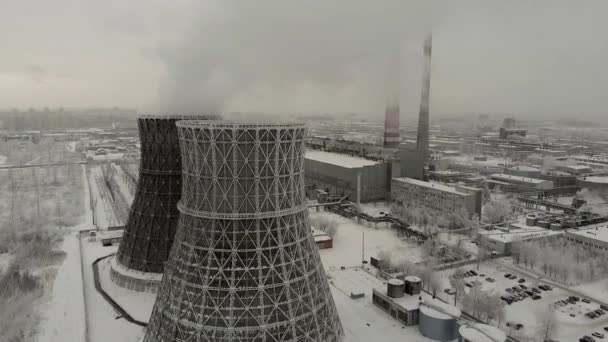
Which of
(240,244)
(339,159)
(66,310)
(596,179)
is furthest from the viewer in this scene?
(596,179)

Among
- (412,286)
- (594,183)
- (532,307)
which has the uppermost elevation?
(412,286)

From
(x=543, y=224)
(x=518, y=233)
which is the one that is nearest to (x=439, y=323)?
(x=518, y=233)

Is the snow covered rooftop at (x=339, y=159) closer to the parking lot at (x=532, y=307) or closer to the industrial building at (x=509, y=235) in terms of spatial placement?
the industrial building at (x=509, y=235)

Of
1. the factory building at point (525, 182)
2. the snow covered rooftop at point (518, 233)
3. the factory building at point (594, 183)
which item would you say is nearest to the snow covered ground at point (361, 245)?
the snow covered rooftop at point (518, 233)

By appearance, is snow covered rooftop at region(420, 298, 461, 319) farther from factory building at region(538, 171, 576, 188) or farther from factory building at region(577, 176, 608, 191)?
factory building at region(577, 176, 608, 191)

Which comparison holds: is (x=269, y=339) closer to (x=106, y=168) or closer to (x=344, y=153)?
(x=344, y=153)

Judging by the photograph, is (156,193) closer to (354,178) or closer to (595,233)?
(354,178)
